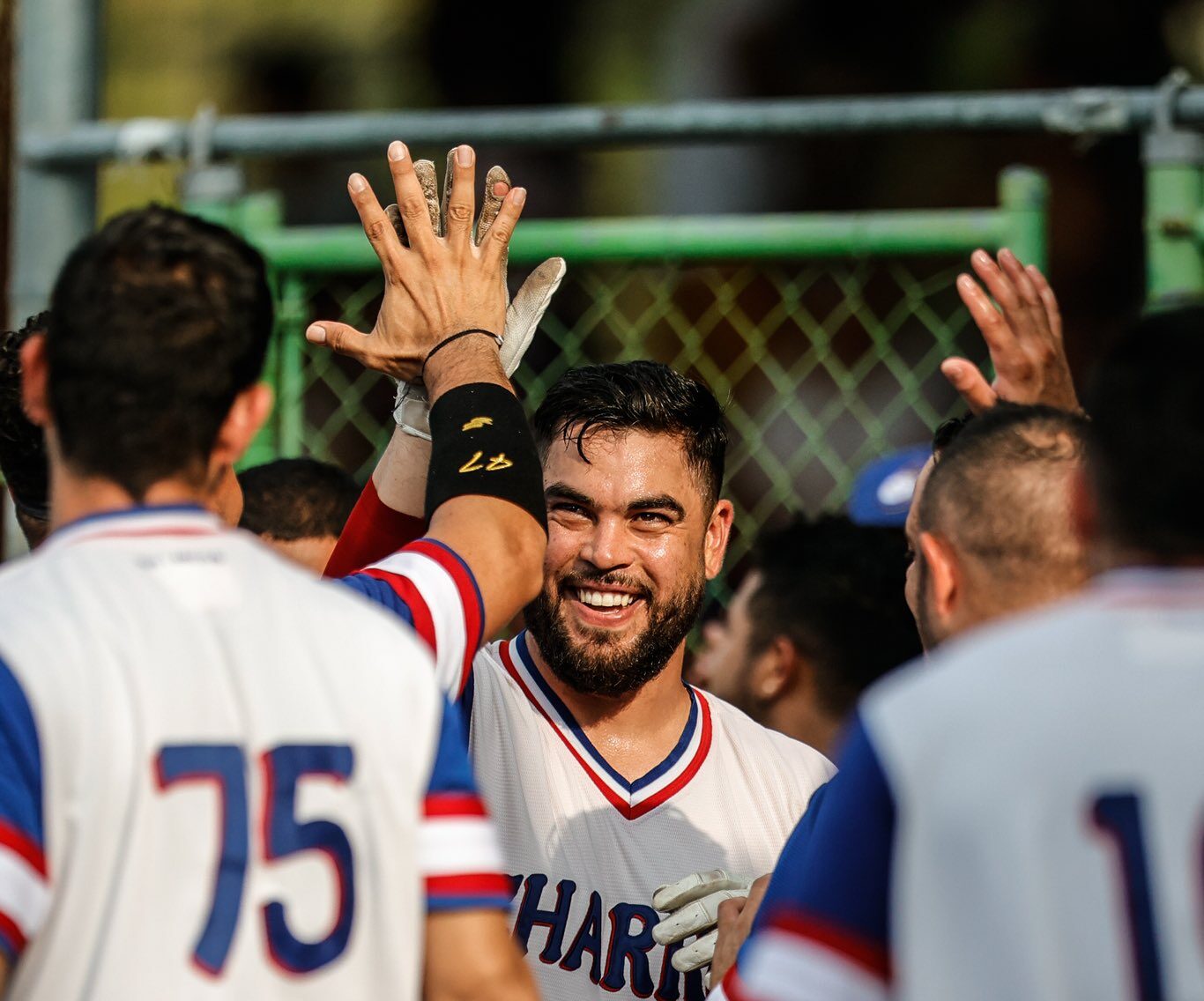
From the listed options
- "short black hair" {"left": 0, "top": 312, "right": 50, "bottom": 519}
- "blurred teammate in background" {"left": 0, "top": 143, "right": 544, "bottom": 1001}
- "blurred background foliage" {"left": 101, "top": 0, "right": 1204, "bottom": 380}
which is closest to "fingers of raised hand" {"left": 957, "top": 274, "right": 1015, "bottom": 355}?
"blurred teammate in background" {"left": 0, "top": 143, "right": 544, "bottom": 1001}

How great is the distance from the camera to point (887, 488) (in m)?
3.94

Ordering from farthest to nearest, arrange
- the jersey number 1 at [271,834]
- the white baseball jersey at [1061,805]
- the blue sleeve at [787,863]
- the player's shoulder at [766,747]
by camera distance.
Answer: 1. the player's shoulder at [766,747]
2. the blue sleeve at [787,863]
3. the jersey number 1 at [271,834]
4. the white baseball jersey at [1061,805]

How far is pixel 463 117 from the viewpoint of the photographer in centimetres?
343

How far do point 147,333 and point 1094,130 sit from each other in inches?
83.4

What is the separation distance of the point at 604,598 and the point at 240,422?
131 centimetres

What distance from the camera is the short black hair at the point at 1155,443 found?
1.50 meters

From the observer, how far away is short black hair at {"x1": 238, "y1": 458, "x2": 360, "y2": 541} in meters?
3.59

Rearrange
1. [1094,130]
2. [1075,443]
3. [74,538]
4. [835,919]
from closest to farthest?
1. [835,919]
2. [74,538]
3. [1075,443]
4. [1094,130]

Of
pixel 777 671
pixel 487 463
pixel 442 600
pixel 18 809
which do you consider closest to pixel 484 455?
pixel 487 463

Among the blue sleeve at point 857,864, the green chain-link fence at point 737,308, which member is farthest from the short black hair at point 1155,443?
the green chain-link fence at point 737,308

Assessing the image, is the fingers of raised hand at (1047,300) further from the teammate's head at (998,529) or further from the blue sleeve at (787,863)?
the blue sleeve at (787,863)

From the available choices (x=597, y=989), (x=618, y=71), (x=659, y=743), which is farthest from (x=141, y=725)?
(x=618, y=71)

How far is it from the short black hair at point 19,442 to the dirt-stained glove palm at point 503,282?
539 mm

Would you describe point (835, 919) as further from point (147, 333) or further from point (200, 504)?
point (147, 333)
